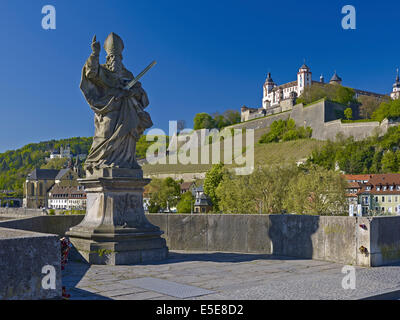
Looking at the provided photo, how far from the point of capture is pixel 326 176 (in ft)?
146

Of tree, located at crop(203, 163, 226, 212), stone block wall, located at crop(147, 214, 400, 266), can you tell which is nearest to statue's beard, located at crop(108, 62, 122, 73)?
stone block wall, located at crop(147, 214, 400, 266)

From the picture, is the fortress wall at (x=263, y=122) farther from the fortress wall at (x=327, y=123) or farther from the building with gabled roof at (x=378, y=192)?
the building with gabled roof at (x=378, y=192)

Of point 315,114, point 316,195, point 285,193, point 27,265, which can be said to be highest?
point 315,114

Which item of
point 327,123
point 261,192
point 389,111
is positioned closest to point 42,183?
point 327,123

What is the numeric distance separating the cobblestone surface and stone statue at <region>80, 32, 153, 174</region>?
92.3 inches

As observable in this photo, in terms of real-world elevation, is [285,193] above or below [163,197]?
above

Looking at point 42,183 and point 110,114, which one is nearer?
point 110,114

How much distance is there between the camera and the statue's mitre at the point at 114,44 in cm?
1030

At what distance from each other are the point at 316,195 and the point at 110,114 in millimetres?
35880

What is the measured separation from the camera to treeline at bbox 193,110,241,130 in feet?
503

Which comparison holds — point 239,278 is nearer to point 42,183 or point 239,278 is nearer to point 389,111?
point 389,111

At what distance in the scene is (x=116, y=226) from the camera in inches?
373

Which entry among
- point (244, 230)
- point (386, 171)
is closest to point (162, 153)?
point (386, 171)
